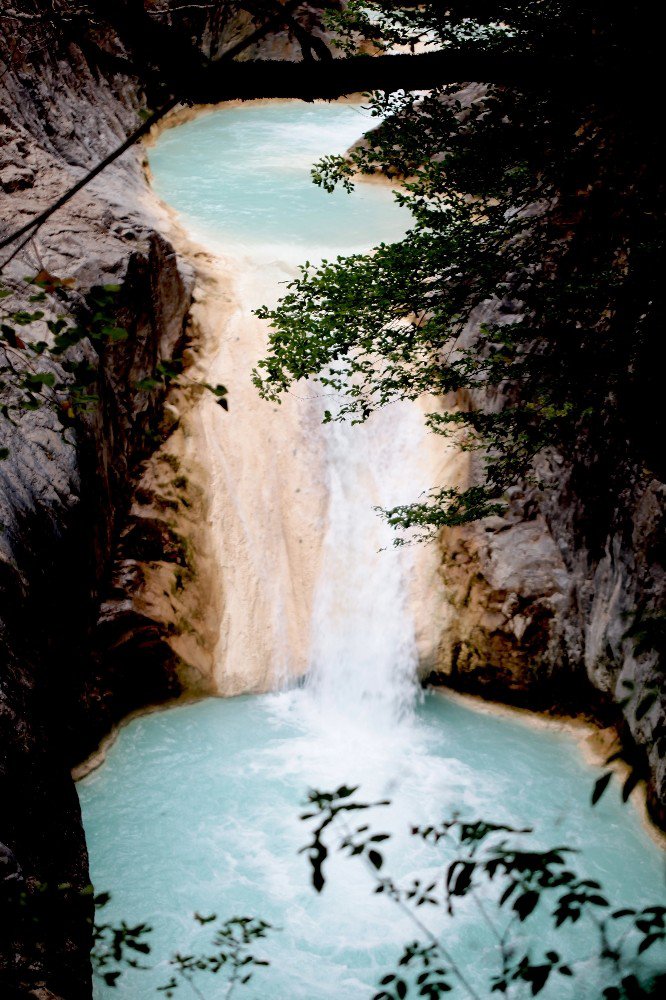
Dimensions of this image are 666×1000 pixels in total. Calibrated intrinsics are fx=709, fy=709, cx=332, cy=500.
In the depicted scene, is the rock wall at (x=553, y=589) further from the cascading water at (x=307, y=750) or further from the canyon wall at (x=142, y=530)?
the cascading water at (x=307, y=750)

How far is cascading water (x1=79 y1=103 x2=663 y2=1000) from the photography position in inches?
221

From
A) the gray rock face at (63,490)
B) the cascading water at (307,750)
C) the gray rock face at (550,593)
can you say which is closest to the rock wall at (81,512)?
the gray rock face at (63,490)

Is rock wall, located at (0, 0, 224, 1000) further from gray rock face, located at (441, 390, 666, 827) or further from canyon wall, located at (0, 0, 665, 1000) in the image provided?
gray rock face, located at (441, 390, 666, 827)

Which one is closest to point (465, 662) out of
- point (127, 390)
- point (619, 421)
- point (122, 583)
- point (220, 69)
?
point (619, 421)

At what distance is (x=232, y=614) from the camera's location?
870cm

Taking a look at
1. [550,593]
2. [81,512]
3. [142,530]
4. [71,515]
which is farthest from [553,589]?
[71,515]

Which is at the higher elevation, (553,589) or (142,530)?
(142,530)

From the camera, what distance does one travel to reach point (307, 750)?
750cm

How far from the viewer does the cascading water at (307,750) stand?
5609 millimetres

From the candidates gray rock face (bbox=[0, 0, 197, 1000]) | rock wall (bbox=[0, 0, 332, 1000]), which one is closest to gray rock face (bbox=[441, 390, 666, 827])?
rock wall (bbox=[0, 0, 332, 1000])

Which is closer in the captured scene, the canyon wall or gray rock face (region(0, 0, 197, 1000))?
gray rock face (region(0, 0, 197, 1000))

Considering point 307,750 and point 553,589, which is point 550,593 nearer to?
point 553,589

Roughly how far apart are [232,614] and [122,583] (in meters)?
1.43

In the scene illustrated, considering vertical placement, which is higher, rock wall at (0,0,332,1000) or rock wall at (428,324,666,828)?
rock wall at (0,0,332,1000)
